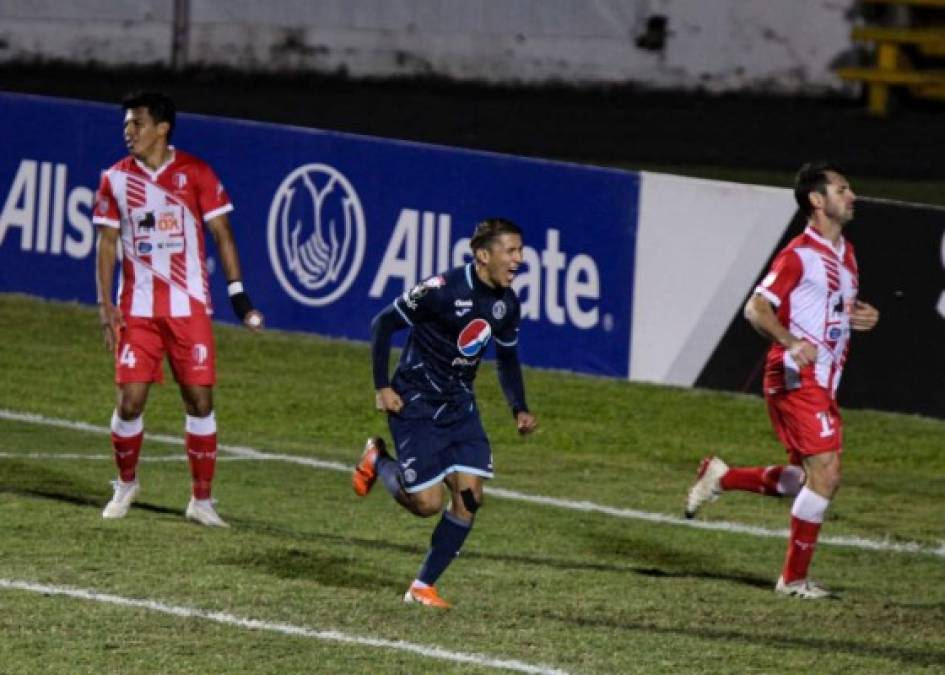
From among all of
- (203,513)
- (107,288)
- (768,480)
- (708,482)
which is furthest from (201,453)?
(768,480)

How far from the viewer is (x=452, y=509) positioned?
10.8 metres

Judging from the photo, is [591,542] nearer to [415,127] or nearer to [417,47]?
[415,127]

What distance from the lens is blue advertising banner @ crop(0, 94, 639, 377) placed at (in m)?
18.0

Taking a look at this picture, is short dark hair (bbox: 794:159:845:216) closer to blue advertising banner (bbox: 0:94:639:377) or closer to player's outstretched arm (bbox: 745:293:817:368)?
player's outstretched arm (bbox: 745:293:817:368)

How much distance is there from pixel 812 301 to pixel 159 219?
3.29 m

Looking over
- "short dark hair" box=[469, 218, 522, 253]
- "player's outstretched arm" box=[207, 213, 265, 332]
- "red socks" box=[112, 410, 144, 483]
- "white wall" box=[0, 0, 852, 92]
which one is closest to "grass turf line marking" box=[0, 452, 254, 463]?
"red socks" box=[112, 410, 144, 483]

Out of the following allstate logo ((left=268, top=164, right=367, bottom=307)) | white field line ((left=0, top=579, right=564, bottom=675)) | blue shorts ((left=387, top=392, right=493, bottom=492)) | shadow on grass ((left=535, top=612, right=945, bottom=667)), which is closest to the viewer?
white field line ((left=0, top=579, right=564, bottom=675))

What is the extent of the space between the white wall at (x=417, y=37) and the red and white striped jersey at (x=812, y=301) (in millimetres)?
21257

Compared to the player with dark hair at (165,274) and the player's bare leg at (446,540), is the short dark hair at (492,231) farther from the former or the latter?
the player with dark hair at (165,274)

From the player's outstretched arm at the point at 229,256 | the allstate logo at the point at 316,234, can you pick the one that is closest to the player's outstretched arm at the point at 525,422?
the player's outstretched arm at the point at 229,256

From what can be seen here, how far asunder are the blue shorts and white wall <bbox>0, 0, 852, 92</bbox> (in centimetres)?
2206

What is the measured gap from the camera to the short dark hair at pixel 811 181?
11.4m

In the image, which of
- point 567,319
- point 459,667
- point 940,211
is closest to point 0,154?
point 567,319

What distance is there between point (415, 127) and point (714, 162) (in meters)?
4.02
